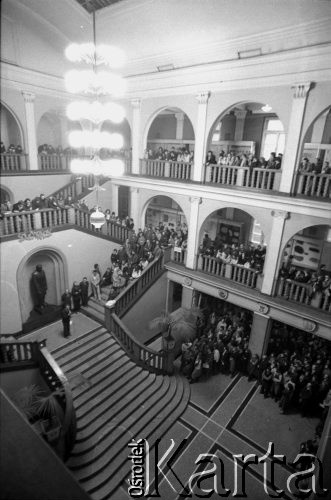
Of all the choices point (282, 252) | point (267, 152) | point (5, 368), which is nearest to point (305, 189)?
point (282, 252)

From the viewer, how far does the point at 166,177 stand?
11.5 metres

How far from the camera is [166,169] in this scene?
11.5m

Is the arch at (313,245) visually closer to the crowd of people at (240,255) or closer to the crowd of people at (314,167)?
the crowd of people at (240,255)

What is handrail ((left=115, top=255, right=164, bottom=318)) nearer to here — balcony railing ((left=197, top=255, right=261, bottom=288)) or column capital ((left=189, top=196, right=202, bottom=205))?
balcony railing ((left=197, top=255, right=261, bottom=288))

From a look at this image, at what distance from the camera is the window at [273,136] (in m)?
12.4

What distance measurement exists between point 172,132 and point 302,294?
1104 cm

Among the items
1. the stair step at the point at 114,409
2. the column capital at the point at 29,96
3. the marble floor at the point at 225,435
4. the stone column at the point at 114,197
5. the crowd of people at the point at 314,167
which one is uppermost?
the column capital at the point at 29,96

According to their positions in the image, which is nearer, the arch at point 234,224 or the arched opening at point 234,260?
the arched opening at point 234,260

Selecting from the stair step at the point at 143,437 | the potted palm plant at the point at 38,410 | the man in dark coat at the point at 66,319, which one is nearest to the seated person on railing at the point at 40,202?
the man in dark coat at the point at 66,319

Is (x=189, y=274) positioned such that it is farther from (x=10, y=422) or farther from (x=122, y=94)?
(x=10, y=422)

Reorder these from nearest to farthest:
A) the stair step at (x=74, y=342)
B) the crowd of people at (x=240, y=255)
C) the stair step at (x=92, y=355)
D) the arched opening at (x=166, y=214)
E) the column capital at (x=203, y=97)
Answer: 1. the stair step at (x=92, y=355)
2. the stair step at (x=74, y=342)
3. the column capital at (x=203, y=97)
4. the crowd of people at (x=240, y=255)
5. the arched opening at (x=166, y=214)

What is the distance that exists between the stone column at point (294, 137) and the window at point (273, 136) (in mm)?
4390

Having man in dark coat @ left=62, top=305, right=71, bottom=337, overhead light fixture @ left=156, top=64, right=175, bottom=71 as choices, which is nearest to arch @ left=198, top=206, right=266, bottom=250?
overhead light fixture @ left=156, top=64, right=175, bottom=71

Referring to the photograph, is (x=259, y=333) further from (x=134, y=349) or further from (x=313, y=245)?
(x=313, y=245)
